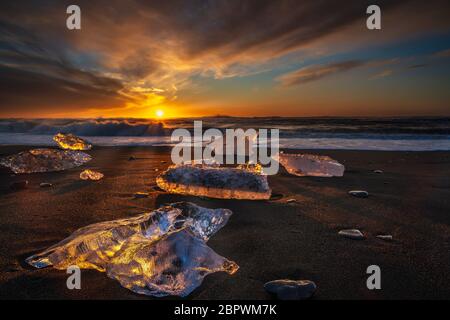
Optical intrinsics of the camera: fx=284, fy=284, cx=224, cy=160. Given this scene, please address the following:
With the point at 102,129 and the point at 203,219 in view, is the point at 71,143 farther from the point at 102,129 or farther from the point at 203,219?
the point at 203,219

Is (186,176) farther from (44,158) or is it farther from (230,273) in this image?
(44,158)

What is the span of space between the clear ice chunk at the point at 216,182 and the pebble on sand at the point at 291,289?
142 cm

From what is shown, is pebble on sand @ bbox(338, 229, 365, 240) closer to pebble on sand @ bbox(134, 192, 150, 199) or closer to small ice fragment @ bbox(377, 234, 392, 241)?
small ice fragment @ bbox(377, 234, 392, 241)

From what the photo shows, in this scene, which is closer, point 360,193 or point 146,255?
point 146,255

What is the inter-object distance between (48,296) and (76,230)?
73 centimetres

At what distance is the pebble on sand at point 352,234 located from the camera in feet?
6.31

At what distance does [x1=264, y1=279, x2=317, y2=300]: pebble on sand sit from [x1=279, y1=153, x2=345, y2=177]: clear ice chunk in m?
2.71

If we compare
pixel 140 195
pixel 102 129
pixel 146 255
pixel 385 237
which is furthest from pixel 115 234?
pixel 102 129

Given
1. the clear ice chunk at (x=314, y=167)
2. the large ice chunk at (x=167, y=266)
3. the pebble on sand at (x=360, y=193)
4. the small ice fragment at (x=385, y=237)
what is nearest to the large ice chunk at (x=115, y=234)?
the large ice chunk at (x=167, y=266)

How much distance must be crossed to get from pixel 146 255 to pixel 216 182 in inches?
58.1

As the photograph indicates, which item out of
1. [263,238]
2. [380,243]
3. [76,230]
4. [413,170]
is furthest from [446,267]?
[413,170]

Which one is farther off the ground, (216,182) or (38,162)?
(38,162)

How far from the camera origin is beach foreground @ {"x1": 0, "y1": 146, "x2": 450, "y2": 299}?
1384mm

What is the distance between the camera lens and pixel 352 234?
1960 millimetres
